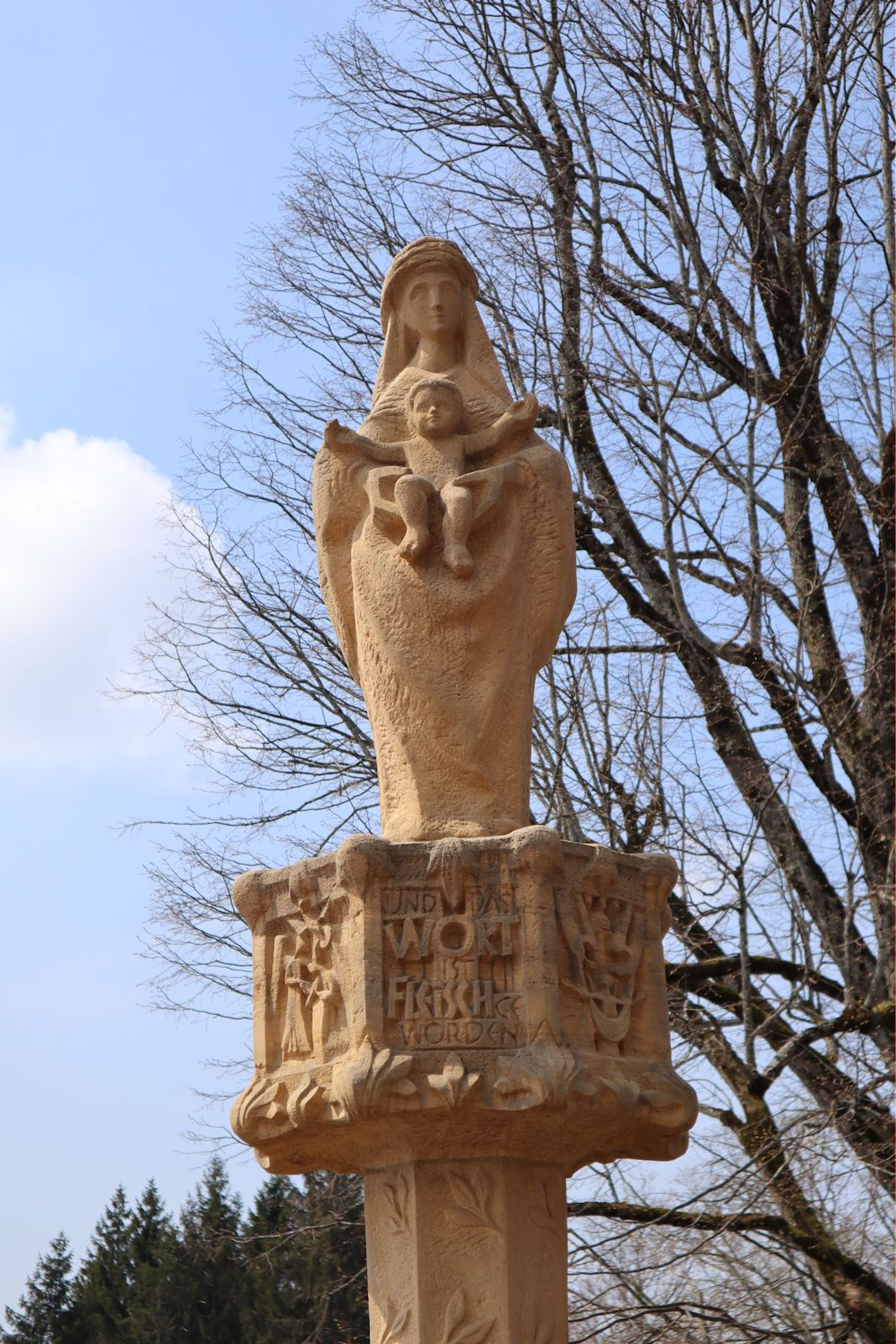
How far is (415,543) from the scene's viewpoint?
5.85m

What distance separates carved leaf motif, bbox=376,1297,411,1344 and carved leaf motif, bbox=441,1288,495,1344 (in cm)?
12

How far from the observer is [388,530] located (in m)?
6.04

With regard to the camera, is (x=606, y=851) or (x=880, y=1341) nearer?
(x=606, y=851)

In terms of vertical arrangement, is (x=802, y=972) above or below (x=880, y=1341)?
above

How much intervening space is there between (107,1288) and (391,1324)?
1583 cm

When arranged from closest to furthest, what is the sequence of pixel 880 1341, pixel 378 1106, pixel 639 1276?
pixel 378 1106, pixel 880 1341, pixel 639 1276

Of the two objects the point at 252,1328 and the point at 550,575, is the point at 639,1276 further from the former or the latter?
the point at 252,1328

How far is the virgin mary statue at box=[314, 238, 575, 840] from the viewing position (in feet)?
18.9

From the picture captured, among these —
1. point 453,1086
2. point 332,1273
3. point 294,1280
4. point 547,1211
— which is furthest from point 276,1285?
point 453,1086

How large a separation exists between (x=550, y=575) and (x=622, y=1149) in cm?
178

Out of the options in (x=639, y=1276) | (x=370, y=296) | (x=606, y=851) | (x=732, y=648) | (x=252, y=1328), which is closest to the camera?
(x=606, y=851)

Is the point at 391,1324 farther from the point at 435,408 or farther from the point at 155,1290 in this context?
the point at 155,1290

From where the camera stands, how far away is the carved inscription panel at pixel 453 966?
512 cm

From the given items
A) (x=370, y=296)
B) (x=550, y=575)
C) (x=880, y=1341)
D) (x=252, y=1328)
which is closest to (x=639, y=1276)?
(x=880, y=1341)
